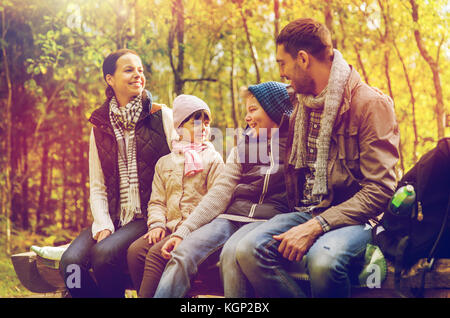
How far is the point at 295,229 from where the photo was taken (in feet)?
8.28

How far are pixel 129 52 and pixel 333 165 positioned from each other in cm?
187

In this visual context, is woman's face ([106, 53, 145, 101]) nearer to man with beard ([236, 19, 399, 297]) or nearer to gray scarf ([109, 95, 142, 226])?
gray scarf ([109, 95, 142, 226])

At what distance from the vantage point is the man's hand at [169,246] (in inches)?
111

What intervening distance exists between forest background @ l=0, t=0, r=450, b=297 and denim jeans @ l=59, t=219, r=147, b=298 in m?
2.50

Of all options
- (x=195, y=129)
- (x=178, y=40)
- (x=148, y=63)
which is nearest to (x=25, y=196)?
(x=148, y=63)

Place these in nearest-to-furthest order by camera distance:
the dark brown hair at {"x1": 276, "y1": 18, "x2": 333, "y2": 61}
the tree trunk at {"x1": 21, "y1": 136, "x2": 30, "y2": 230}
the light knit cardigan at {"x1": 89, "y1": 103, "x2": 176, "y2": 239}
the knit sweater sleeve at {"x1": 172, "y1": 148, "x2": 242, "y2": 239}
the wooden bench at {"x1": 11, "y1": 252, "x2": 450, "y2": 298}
Result: the wooden bench at {"x1": 11, "y1": 252, "x2": 450, "y2": 298} < the dark brown hair at {"x1": 276, "y1": 18, "x2": 333, "y2": 61} < the knit sweater sleeve at {"x1": 172, "y1": 148, "x2": 242, "y2": 239} < the light knit cardigan at {"x1": 89, "y1": 103, "x2": 176, "y2": 239} < the tree trunk at {"x1": 21, "y1": 136, "x2": 30, "y2": 230}

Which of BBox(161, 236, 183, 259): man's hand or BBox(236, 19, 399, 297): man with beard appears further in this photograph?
BBox(161, 236, 183, 259): man's hand

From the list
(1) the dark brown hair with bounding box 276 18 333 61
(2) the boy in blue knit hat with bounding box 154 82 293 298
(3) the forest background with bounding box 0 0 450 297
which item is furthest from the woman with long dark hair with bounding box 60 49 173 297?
(3) the forest background with bounding box 0 0 450 297

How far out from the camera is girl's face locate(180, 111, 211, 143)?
3373mm

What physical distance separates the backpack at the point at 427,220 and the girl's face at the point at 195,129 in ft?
4.75

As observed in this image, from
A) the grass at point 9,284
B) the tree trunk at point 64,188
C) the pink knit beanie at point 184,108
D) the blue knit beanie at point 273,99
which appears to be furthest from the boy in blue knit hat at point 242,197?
the tree trunk at point 64,188

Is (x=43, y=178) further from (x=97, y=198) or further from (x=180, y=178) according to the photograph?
(x=180, y=178)

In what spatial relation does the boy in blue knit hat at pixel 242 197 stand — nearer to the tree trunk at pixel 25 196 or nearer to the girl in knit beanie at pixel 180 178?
the girl in knit beanie at pixel 180 178
